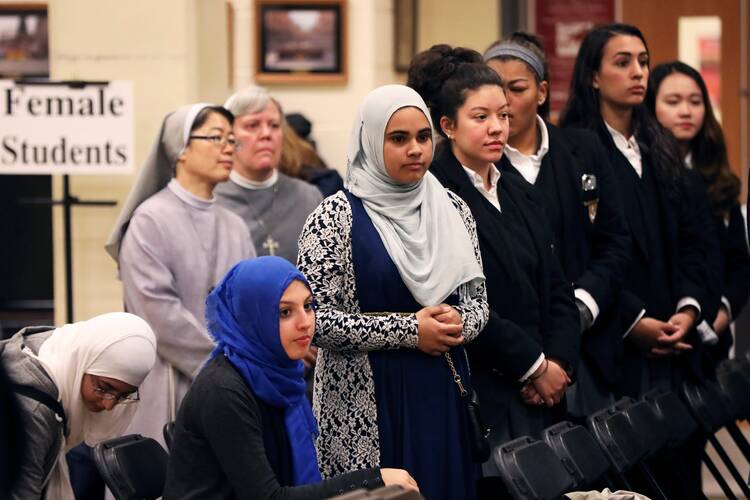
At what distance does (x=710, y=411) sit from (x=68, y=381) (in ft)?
7.96

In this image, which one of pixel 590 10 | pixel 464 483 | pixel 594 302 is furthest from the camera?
pixel 590 10

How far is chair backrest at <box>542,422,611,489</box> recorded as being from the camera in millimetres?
3996

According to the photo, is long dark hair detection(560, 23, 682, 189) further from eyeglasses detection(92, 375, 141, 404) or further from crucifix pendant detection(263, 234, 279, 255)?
eyeglasses detection(92, 375, 141, 404)

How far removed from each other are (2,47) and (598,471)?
17.8 feet

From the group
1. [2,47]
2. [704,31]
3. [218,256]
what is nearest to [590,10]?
[704,31]

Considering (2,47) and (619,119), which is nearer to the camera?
(619,119)

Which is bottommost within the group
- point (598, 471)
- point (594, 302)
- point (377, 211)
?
point (598, 471)

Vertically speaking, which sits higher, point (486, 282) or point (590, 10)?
point (590, 10)

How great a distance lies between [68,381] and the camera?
3.89m

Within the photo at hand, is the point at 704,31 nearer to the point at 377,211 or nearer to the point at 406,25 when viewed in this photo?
the point at 406,25

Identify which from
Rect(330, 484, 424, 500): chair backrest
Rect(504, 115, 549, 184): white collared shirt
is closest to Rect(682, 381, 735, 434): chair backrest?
Rect(504, 115, 549, 184): white collared shirt

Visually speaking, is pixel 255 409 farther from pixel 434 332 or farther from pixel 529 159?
pixel 529 159

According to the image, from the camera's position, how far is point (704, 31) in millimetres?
9086

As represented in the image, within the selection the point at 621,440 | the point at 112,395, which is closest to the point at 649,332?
the point at 621,440
